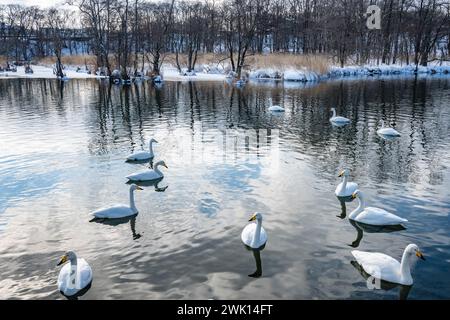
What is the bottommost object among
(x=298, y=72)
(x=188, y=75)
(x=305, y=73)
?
(x=305, y=73)

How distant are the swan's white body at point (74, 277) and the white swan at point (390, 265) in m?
4.75

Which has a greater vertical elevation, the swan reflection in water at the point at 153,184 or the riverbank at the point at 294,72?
the riverbank at the point at 294,72

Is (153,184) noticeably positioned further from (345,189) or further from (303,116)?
(303,116)

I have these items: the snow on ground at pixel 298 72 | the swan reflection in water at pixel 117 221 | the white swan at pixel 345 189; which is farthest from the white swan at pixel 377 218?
the snow on ground at pixel 298 72

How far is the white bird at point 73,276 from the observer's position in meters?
6.46

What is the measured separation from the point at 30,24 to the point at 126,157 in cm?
10774

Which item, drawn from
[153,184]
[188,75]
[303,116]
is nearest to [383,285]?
[153,184]

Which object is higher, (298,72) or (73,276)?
(298,72)

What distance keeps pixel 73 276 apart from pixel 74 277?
3 centimetres

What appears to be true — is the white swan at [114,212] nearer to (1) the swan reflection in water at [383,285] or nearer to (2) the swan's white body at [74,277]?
(2) the swan's white body at [74,277]

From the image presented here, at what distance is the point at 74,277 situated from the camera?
658cm

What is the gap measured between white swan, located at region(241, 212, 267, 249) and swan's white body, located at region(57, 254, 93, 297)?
3.00 metres

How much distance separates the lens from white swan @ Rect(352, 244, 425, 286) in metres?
6.59
